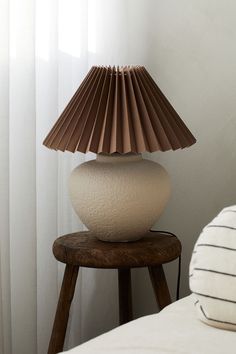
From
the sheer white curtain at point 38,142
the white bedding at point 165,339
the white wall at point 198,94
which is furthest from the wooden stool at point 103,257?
the white bedding at point 165,339

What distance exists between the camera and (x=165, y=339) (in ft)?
3.27

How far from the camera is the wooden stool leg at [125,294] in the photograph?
6.43ft

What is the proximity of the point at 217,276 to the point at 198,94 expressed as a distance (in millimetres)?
1134

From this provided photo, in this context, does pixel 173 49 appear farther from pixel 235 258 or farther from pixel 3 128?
pixel 235 258

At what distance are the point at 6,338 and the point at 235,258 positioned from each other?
99cm

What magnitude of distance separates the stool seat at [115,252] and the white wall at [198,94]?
387 mm

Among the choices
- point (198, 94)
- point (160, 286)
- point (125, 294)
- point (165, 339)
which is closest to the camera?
point (165, 339)

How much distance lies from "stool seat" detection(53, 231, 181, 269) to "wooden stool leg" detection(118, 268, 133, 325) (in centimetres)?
19

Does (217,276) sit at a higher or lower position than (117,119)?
lower

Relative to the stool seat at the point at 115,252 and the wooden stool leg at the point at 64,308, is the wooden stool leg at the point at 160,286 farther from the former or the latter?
the wooden stool leg at the point at 64,308

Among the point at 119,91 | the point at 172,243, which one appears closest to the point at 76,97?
the point at 119,91

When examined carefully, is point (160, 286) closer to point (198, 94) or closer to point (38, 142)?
point (38, 142)

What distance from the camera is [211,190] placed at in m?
2.15

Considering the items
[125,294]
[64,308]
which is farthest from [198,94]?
[64,308]
